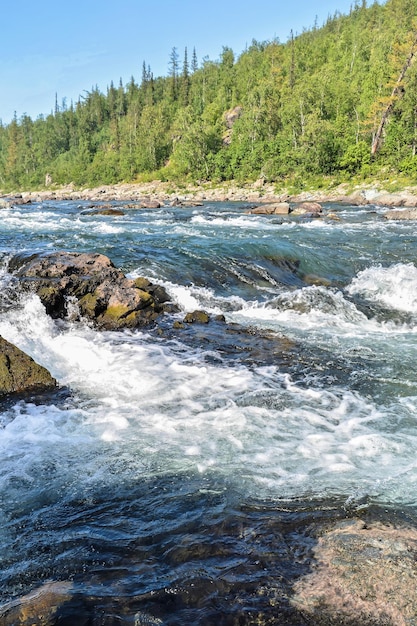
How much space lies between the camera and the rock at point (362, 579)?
2.87 metres

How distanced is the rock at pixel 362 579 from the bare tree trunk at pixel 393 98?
52.8 metres

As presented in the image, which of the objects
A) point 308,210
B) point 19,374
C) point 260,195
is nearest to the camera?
point 19,374

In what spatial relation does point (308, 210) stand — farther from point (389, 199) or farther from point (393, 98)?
point (393, 98)

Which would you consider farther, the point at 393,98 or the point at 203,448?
the point at 393,98

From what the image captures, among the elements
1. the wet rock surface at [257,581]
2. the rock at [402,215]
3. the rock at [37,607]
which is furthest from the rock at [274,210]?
the rock at [37,607]

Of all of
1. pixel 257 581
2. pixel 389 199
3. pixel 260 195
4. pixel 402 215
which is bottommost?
pixel 257 581

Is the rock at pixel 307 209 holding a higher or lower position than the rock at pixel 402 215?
higher

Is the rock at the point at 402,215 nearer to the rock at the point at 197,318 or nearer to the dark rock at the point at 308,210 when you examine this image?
the dark rock at the point at 308,210

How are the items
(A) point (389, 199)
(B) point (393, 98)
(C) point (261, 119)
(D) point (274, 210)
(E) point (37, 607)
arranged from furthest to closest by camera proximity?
1. (C) point (261, 119)
2. (B) point (393, 98)
3. (A) point (389, 199)
4. (D) point (274, 210)
5. (E) point (37, 607)

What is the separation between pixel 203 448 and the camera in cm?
555

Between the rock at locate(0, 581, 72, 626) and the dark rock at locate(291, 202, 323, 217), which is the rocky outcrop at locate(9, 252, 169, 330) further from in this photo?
the dark rock at locate(291, 202, 323, 217)

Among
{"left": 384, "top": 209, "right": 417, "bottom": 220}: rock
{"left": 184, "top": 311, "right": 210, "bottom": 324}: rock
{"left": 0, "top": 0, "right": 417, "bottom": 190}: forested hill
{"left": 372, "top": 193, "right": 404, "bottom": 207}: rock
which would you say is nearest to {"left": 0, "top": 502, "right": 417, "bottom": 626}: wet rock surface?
{"left": 184, "top": 311, "right": 210, "bottom": 324}: rock

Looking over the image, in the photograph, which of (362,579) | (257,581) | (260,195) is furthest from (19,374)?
(260,195)

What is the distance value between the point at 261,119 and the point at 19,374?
68.0m
